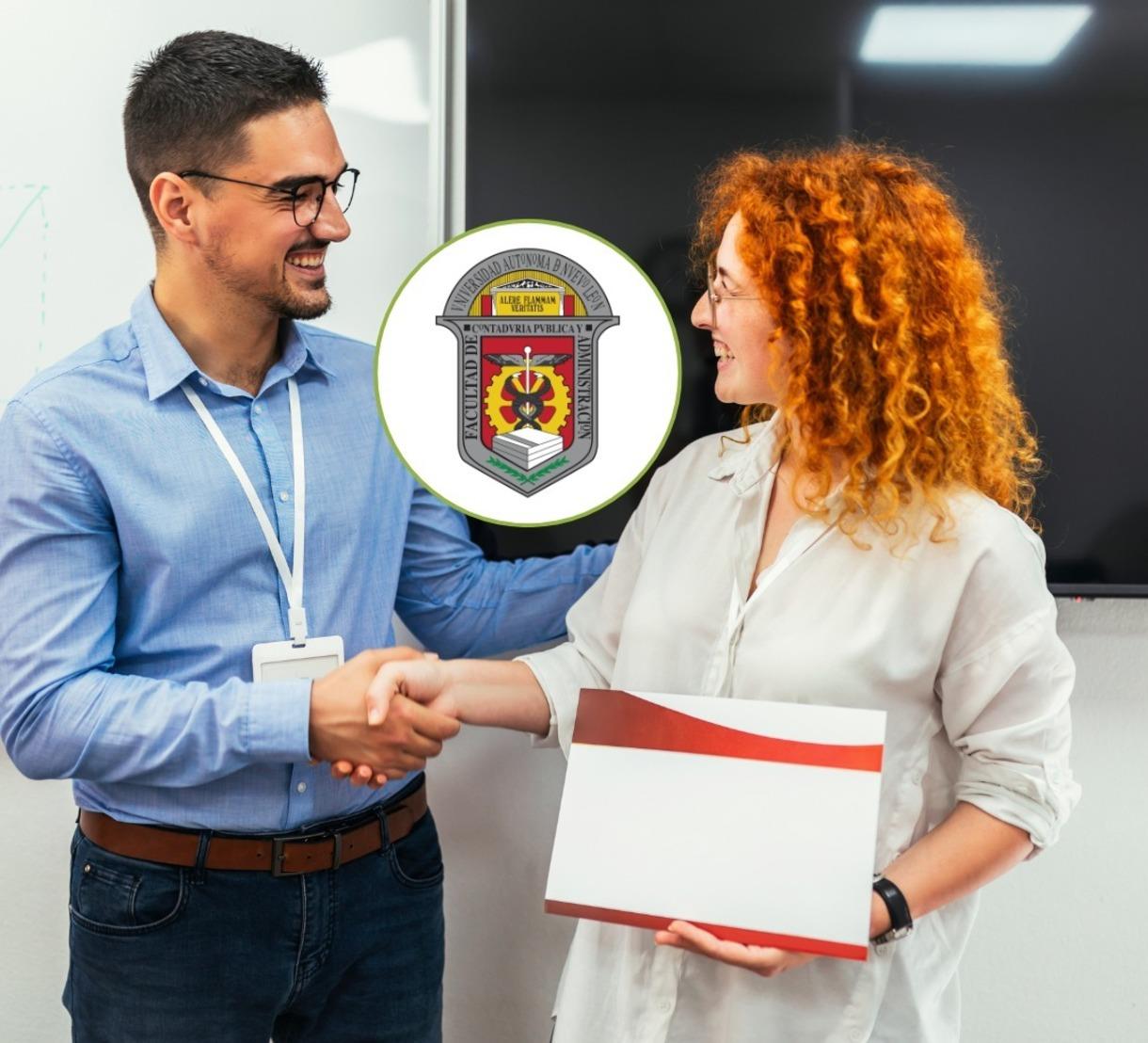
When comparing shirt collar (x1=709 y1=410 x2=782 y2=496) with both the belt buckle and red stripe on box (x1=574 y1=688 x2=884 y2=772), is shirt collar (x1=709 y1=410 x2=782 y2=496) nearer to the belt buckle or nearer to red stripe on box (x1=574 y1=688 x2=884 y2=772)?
red stripe on box (x1=574 y1=688 x2=884 y2=772)

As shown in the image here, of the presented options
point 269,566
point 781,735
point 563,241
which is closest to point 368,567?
point 269,566

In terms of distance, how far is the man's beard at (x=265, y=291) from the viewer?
3.77 feet

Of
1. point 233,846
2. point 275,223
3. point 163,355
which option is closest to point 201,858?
point 233,846

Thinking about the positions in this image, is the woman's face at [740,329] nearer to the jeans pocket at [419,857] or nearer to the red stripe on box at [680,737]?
the red stripe on box at [680,737]

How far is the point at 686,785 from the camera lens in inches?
37.7

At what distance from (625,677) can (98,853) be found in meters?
0.64

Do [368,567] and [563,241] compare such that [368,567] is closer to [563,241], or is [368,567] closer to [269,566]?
[269,566]

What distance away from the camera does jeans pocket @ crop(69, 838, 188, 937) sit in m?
1.16

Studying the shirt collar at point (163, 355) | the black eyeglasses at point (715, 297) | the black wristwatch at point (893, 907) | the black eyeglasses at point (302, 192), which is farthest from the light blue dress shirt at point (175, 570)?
the black wristwatch at point (893, 907)

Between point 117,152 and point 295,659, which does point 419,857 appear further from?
point 117,152

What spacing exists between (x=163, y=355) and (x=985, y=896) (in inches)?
50.4

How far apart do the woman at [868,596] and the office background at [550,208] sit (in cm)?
31

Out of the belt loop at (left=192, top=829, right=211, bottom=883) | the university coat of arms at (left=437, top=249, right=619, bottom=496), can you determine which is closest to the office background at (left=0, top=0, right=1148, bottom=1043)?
the university coat of arms at (left=437, top=249, right=619, bottom=496)

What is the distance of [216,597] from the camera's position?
116 cm
